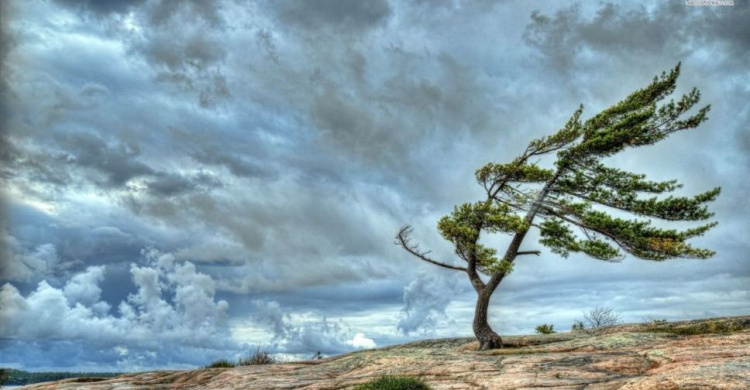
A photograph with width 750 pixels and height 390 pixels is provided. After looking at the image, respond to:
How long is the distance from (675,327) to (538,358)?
11810 mm

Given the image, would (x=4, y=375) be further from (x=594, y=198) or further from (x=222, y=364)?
(x=594, y=198)

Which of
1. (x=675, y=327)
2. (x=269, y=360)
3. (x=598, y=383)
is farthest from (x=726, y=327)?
(x=269, y=360)

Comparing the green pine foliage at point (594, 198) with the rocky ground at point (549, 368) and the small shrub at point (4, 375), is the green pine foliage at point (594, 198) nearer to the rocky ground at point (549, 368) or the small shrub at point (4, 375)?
the rocky ground at point (549, 368)

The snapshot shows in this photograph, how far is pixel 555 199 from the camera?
29328 millimetres

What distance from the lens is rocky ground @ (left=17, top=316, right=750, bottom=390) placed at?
12070 mm

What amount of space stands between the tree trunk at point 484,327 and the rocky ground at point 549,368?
103 cm

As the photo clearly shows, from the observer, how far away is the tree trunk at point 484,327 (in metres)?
26.8

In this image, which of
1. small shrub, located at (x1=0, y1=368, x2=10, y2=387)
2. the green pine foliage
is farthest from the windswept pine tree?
small shrub, located at (x1=0, y1=368, x2=10, y2=387)

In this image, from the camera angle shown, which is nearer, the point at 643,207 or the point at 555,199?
the point at 643,207

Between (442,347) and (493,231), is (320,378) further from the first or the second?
(493,231)

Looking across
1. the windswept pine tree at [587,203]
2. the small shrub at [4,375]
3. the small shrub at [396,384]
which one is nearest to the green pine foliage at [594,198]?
the windswept pine tree at [587,203]

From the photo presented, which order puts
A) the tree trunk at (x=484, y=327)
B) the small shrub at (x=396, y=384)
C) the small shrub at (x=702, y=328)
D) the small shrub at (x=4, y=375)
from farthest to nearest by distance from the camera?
the small shrub at (x=4, y=375) → the tree trunk at (x=484, y=327) → the small shrub at (x=702, y=328) → the small shrub at (x=396, y=384)

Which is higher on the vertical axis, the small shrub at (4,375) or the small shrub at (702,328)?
the small shrub at (4,375)

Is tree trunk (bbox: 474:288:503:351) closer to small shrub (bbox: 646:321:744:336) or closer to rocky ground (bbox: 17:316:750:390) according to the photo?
rocky ground (bbox: 17:316:750:390)
